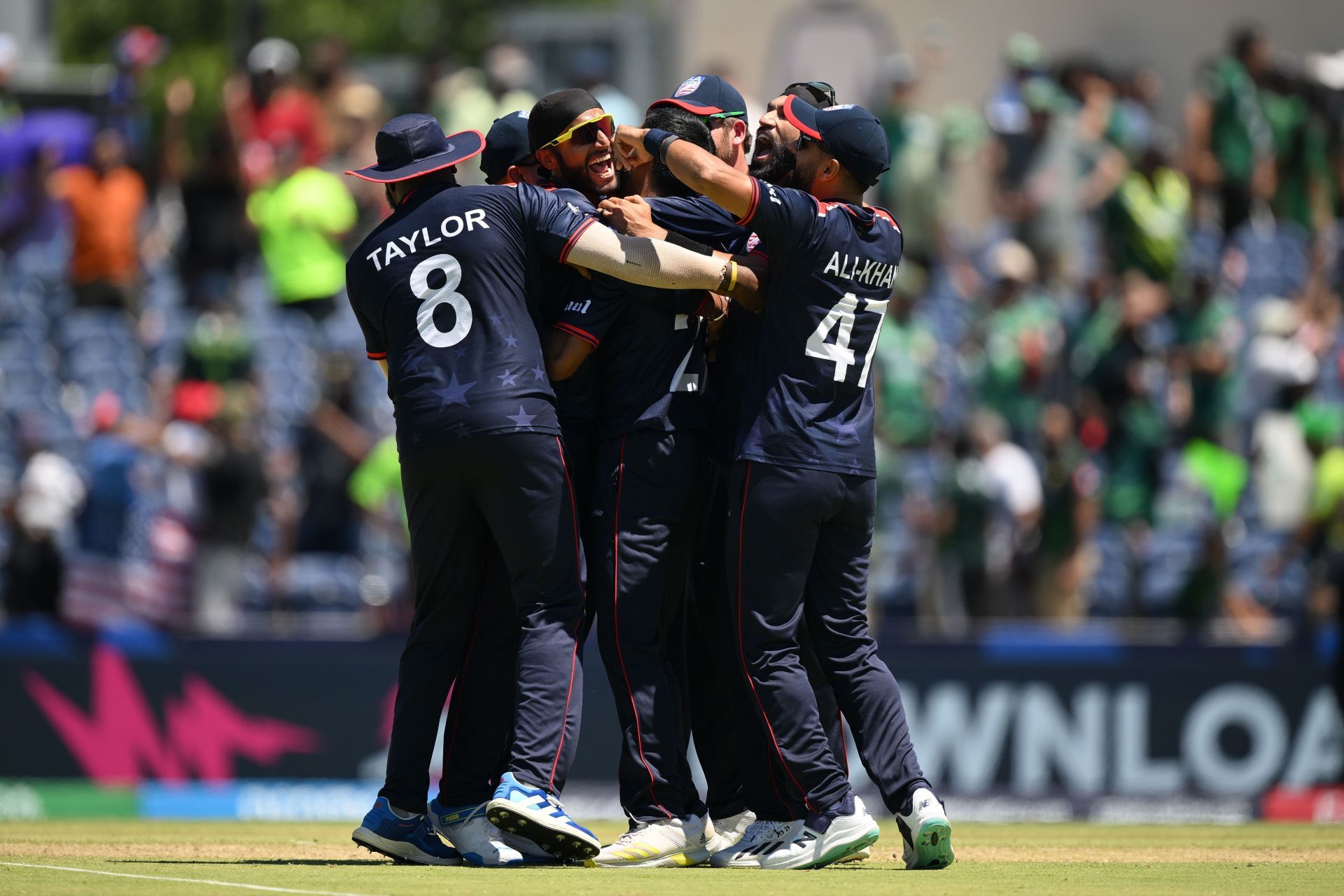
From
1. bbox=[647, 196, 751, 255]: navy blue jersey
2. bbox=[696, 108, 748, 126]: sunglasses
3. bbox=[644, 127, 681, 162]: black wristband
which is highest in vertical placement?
bbox=[696, 108, 748, 126]: sunglasses

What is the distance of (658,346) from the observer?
22.2ft

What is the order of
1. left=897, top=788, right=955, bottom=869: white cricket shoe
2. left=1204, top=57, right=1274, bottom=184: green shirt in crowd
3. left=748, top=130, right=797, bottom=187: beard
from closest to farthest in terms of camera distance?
1. left=897, top=788, right=955, bottom=869: white cricket shoe
2. left=748, top=130, right=797, bottom=187: beard
3. left=1204, top=57, right=1274, bottom=184: green shirt in crowd

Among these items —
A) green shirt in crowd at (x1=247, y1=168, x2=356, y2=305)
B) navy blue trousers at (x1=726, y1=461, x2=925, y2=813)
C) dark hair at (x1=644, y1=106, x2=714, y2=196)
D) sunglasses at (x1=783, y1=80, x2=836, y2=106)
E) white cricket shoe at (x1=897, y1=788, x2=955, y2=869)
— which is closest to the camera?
white cricket shoe at (x1=897, y1=788, x2=955, y2=869)

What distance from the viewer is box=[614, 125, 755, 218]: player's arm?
6.38m

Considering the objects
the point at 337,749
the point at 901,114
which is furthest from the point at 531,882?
the point at 901,114

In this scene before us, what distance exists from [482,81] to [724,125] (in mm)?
9693

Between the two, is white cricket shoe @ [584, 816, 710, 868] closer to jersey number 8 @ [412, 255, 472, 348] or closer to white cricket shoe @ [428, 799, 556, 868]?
white cricket shoe @ [428, 799, 556, 868]

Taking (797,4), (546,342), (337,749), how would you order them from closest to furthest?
(546,342) → (337,749) → (797,4)

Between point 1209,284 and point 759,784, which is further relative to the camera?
point 1209,284

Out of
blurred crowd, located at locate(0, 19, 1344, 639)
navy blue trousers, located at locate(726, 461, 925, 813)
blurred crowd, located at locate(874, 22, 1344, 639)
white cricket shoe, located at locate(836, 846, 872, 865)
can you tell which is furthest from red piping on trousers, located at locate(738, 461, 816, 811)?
blurred crowd, located at locate(0, 19, 1344, 639)

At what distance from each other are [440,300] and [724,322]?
107cm

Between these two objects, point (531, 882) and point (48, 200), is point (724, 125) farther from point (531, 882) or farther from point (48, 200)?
point (48, 200)

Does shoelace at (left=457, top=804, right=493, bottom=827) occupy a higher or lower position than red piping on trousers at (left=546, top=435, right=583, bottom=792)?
lower

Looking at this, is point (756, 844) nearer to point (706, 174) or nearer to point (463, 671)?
point (463, 671)
